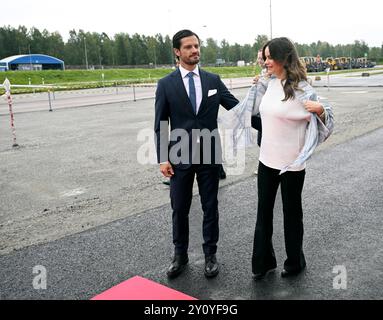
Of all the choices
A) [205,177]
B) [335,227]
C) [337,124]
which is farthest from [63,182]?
[337,124]

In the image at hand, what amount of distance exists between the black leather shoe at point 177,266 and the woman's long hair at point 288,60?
5.60ft

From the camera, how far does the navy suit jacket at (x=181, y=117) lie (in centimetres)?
357

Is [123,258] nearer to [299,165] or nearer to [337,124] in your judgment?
[299,165]

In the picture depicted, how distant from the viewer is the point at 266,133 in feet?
11.2

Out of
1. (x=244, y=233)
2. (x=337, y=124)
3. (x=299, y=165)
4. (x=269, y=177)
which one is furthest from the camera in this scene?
(x=337, y=124)

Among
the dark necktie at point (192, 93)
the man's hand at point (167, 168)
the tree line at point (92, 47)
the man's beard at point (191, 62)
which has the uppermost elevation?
the tree line at point (92, 47)

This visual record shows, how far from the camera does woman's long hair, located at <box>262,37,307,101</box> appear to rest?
3.16 metres

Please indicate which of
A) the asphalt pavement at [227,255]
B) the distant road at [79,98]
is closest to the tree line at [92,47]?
the distant road at [79,98]

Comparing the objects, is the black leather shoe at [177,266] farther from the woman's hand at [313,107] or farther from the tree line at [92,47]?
the tree line at [92,47]

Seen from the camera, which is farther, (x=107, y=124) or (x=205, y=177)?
(x=107, y=124)

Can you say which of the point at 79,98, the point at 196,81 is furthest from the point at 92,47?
the point at 196,81
